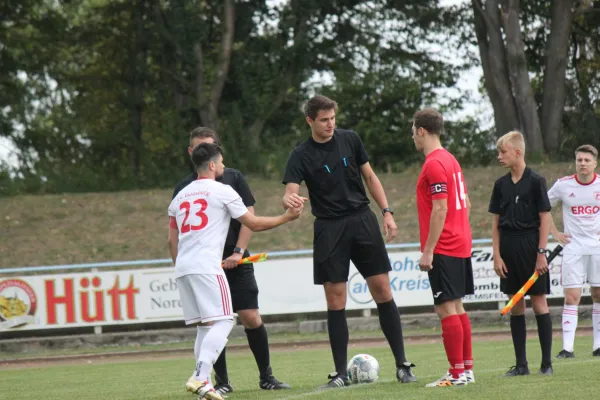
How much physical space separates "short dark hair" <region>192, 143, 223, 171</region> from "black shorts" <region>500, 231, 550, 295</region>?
2.86 m

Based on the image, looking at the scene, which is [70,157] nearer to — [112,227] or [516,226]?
[112,227]

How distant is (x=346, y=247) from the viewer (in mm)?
8117

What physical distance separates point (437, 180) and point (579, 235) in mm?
4244

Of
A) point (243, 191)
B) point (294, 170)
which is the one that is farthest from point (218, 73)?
point (294, 170)

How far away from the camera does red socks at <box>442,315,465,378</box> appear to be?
24.8 feet

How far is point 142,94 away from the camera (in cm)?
3453

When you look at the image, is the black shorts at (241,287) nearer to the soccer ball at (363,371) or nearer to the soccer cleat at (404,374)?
the soccer ball at (363,371)

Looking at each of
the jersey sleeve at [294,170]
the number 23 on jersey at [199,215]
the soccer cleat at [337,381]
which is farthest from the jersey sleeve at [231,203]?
the soccer cleat at [337,381]

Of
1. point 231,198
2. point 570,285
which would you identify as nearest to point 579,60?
point 570,285

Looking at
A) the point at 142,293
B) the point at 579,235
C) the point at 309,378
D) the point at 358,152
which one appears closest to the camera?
the point at 358,152

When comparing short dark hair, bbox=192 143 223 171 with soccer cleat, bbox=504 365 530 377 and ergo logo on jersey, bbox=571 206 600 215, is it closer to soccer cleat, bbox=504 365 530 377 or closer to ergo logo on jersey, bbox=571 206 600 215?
soccer cleat, bbox=504 365 530 377

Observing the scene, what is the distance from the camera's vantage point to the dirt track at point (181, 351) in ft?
52.0

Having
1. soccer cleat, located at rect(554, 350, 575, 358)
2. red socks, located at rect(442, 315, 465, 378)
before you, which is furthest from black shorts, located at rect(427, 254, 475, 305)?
soccer cleat, located at rect(554, 350, 575, 358)

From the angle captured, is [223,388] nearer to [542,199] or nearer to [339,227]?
[339,227]
